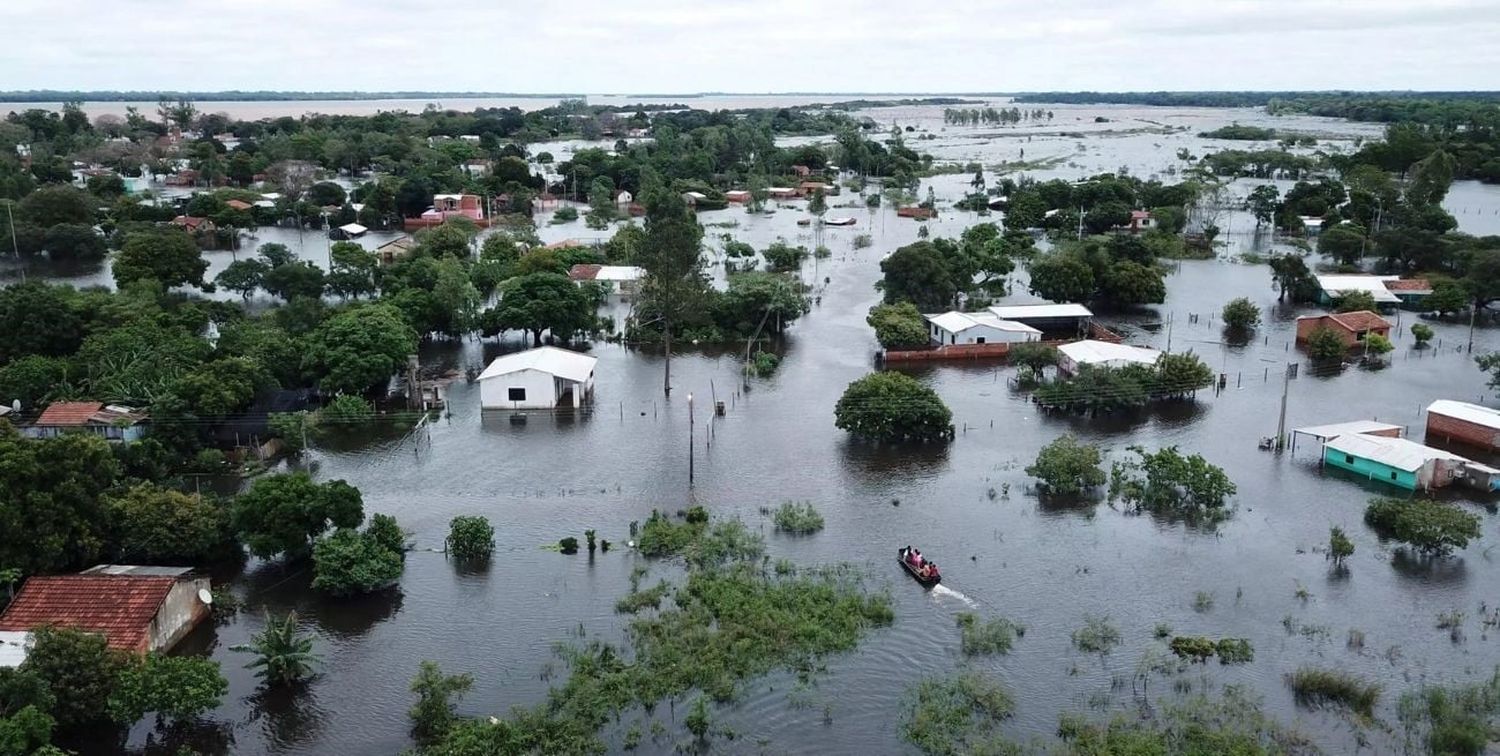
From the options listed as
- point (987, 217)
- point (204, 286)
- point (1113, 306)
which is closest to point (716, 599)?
point (1113, 306)

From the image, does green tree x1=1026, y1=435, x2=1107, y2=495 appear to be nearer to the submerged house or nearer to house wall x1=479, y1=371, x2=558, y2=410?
the submerged house

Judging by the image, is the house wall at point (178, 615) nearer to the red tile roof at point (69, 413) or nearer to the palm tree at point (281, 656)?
the palm tree at point (281, 656)

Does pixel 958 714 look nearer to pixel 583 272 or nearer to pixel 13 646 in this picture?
pixel 13 646

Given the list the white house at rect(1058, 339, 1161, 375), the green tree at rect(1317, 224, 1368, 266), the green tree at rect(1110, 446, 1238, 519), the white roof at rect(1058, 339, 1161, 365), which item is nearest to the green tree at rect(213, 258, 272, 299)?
the white house at rect(1058, 339, 1161, 375)

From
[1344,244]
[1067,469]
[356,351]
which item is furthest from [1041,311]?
[356,351]

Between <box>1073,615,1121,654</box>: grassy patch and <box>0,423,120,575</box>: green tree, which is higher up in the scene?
<box>0,423,120,575</box>: green tree

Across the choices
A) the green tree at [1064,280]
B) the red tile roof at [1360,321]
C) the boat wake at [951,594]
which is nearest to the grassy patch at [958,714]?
the boat wake at [951,594]
